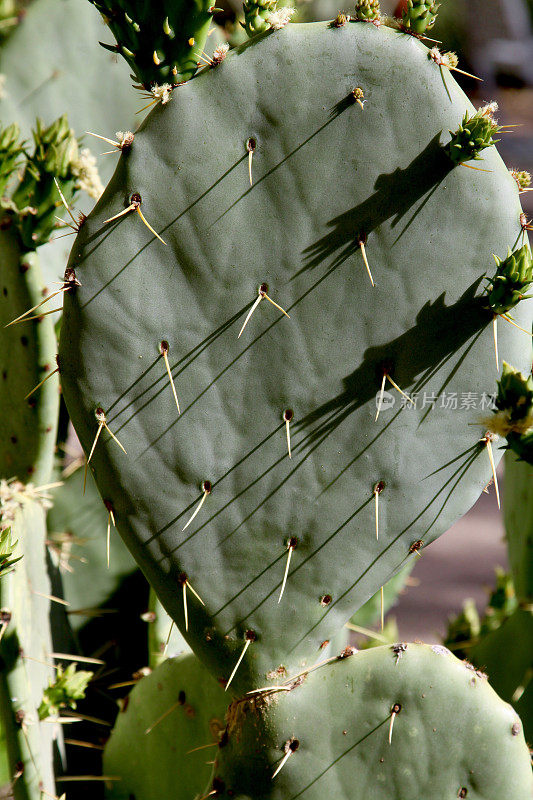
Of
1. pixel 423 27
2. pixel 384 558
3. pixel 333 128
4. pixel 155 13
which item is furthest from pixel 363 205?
pixel 384 558

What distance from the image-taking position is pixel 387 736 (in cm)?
88

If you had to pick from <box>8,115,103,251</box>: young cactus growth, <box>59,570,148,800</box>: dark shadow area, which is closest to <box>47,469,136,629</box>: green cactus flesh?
<box>59,570,148,800</box>: dark shadow area

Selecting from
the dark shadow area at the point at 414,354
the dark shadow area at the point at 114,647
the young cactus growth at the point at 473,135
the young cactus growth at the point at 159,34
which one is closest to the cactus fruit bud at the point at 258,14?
the young cactus growth at the point at 159,34

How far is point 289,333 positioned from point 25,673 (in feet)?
1.91

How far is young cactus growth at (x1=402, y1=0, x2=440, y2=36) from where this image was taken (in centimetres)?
83

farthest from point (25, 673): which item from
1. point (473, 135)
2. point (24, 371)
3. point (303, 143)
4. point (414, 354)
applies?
point (473, 135)

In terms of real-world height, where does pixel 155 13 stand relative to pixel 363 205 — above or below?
above

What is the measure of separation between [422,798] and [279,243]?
0.65 m

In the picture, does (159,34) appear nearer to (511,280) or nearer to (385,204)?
(385,204)

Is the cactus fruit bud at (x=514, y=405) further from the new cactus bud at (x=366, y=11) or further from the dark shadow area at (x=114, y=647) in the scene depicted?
the dark shadow area at (x=114, y=647)

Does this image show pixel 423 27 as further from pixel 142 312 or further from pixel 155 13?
pixel 142 312

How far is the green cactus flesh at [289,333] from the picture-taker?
831 millimetres

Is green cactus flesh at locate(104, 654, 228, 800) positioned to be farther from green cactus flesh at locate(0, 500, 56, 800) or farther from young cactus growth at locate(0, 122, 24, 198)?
young cactus growth at locate(0, 122, 24, 198)

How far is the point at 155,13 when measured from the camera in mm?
836
